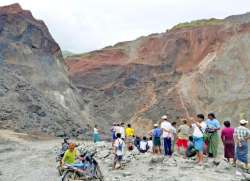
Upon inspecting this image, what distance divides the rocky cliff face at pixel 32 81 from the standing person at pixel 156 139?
75.5 feet

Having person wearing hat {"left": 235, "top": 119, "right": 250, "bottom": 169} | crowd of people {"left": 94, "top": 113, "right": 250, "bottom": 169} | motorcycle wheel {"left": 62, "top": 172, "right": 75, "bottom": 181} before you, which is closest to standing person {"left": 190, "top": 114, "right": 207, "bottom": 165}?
crowd of people {"left": 94, "top": 113, "right": 250, "bottom": 169}

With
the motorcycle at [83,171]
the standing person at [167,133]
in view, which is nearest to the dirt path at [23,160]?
the motorcycle at [83,171]

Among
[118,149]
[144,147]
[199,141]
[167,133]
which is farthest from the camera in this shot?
[144,147]

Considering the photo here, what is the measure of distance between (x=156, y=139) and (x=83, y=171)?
17.3 feet

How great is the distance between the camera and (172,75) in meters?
63.1

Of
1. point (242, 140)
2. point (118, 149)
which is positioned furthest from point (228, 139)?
point (118, 149)

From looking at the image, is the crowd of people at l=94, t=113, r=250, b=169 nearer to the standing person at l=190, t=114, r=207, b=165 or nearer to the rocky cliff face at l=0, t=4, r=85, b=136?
the standing person at l=190, t=114, r=207, b=165

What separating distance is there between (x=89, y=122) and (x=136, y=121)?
624 centimetres

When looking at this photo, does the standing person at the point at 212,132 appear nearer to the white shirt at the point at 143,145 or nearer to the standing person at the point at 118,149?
the standing person at the point at 118,149

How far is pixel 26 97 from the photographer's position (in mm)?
45812

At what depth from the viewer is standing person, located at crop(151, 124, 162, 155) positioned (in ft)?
65.2

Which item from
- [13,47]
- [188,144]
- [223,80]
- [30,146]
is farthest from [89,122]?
[188,144]

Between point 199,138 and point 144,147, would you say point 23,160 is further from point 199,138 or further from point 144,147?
point 199,138

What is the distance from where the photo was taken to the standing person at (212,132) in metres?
17.9
